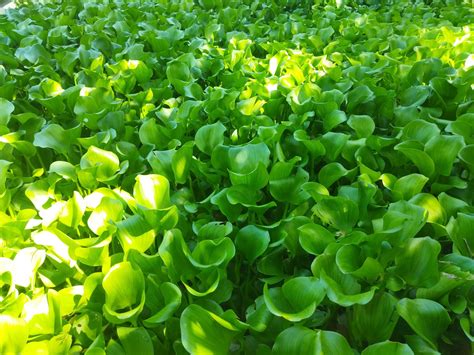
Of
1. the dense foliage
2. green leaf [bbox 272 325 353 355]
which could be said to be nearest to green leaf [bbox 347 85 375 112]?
the dense foliage

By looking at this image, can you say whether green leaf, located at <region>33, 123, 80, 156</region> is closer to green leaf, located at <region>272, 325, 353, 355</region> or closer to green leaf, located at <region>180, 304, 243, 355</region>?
green leaf, located at <region>180, 304, 243, 355</region>

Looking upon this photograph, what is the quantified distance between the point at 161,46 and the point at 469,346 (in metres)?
1.82

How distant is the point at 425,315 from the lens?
0.90m

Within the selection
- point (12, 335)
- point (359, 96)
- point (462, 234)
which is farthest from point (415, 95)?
point (12, 335)

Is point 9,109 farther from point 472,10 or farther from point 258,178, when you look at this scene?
point 472,10

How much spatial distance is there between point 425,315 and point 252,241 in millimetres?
396

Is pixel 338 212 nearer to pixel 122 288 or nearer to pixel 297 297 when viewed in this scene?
pixel 297 297

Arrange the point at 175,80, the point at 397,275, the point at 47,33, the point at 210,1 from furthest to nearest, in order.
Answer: the point at 210,1 → the point at 47,33 → the point at 175,80 → the point at 397,275

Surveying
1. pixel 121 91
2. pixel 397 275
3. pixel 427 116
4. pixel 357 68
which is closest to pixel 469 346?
pixel 397 275

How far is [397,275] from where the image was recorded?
977 millimetres

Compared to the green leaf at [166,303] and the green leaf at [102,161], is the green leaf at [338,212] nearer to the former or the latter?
the green leaf at [166,303]

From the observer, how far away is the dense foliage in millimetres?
913

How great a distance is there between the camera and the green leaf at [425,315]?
2.91 feet

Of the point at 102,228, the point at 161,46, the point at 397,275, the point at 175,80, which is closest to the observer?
the point at 397,275
